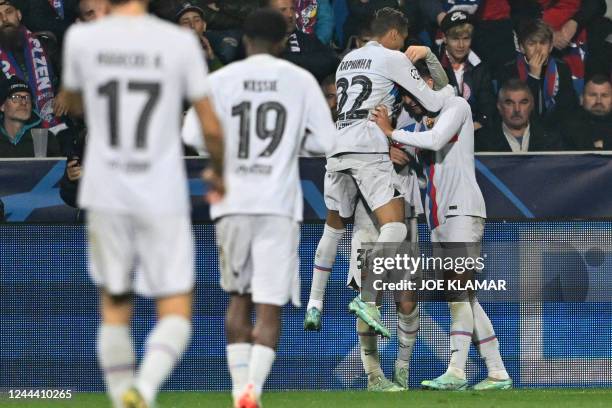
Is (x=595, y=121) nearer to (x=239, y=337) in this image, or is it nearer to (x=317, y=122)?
(x=317, y=122)

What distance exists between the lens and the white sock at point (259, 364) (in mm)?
6879

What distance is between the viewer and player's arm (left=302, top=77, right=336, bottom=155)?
23.1ft

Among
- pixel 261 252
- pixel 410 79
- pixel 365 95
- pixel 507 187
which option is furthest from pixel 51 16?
pixel 261 252

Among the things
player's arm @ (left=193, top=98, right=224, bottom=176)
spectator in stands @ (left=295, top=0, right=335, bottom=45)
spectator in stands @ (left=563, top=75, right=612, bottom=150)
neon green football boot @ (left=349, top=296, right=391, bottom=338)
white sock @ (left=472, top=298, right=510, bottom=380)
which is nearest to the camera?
player's arm @ (left=193, top=98, right=224, bottom=176)

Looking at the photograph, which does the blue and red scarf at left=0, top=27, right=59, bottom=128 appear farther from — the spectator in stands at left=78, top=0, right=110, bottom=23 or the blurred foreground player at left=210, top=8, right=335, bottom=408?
the blurred foreground player at left=210, top=8, right=335, bottom=408

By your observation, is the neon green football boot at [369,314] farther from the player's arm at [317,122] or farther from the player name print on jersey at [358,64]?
the player's arm at [317,122]

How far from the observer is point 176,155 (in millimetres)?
5543

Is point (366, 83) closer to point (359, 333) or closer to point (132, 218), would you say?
point (359, 333)

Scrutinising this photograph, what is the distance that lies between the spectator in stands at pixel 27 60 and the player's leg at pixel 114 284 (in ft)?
21.0

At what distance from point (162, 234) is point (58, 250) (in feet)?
15.7

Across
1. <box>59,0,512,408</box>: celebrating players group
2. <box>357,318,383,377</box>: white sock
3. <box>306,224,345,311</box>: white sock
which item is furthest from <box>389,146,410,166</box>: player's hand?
<box>357,318,383,377</box>: white sock

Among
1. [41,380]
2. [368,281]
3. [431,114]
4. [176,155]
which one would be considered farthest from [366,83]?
[176,155]

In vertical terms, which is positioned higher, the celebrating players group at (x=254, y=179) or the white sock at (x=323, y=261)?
the celebrating players group at (x=254, y=179)

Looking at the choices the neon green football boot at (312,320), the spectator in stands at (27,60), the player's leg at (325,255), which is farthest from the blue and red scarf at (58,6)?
the neon green football boot at (312,320)
